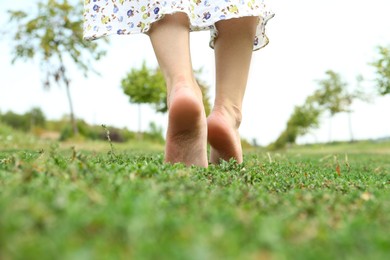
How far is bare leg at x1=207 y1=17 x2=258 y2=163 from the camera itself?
2.93 metres

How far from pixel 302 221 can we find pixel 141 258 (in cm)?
53

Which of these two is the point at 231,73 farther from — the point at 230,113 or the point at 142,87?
the point at 142,87

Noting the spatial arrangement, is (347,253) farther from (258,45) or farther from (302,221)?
(258,45)

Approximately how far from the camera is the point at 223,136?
287 cm

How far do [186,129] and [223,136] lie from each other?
0.41 metres

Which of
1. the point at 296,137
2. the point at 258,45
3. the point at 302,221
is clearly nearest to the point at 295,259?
the point at 302,221

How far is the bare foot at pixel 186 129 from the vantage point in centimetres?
236

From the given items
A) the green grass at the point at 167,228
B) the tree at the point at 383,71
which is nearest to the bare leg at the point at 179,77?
the green grass at the point at 167,228

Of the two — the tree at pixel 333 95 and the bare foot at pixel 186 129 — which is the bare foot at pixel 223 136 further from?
the tree at pixel 333 95

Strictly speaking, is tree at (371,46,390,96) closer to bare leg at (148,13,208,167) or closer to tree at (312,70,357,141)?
bare leg at (148,13,208,167)

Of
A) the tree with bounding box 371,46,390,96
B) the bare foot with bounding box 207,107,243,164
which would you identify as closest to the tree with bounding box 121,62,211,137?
the tree with bounding box 371,46,390,96

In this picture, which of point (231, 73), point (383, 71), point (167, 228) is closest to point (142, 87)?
point (383, 71)

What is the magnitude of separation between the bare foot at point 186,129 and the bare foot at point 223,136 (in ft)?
0.77

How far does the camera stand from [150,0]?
8.69 ft
